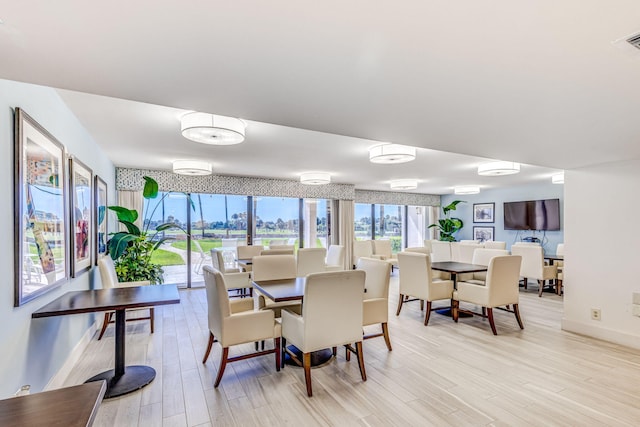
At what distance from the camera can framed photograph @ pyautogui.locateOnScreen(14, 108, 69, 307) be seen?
6.03ft

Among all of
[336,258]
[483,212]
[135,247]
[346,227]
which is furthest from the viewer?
[483,212]

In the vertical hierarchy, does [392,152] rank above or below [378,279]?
above

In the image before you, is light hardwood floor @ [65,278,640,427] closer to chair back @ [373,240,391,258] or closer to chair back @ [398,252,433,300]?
chair back @ [398,252,433,300]

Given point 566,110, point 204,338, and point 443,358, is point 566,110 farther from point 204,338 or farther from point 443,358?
point 204,338

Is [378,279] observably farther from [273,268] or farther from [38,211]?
[38,211]

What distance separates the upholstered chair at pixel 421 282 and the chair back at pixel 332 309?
1.80 m

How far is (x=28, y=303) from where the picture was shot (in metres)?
1.98

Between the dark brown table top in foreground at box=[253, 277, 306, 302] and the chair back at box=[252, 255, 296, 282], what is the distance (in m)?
0.42

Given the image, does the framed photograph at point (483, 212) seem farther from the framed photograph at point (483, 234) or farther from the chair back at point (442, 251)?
the chair back at point (442, 251)

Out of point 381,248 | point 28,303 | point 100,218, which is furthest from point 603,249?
point 100,218

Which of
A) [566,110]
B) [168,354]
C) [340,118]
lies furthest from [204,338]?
[566,110]

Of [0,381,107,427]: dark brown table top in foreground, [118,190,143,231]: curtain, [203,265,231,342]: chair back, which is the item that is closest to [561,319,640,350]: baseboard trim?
[203,265,231,342]: chair back

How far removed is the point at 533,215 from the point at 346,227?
15.6 ft

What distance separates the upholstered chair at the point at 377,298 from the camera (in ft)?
10.6
